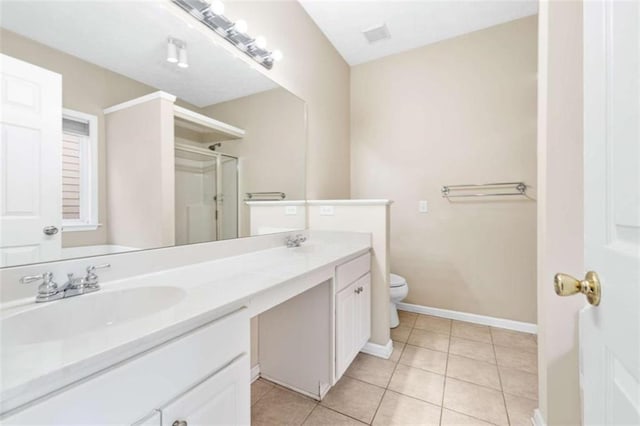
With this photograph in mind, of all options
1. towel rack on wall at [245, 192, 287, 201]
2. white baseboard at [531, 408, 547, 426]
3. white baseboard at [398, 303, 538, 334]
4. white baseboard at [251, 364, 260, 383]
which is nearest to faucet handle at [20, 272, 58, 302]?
towel rack on wall at [245, 192, 287, 201]

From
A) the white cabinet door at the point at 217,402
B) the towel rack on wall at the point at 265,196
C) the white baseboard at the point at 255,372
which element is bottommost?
the white baseboard at the point at 255,372

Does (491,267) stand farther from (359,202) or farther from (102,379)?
(102,379)

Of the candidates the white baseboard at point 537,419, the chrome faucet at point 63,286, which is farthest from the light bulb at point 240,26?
the white baseboard at point 537,419

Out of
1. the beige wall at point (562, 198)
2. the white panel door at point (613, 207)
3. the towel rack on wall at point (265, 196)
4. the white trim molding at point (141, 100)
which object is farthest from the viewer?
the towel rack on wall at point (265, 196)

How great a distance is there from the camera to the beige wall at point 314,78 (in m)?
1.78

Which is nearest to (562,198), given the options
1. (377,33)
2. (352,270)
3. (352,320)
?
(352,270)

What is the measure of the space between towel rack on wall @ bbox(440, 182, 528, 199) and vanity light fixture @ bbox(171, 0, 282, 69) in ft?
6.21

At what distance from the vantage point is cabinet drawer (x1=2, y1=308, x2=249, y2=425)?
46 centimetres

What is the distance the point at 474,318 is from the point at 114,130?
297 centimetres

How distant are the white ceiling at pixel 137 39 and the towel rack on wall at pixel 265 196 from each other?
580 millimetres

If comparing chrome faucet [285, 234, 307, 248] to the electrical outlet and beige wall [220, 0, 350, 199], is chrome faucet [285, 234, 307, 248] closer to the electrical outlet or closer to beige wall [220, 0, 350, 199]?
the electrical outlet

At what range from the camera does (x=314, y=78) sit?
2305 millimetres

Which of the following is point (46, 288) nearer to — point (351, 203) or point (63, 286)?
point (63, 286)

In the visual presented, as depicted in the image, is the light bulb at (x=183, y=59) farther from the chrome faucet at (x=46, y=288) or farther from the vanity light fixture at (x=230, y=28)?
the chrome faucet at (x=46, y=288)
